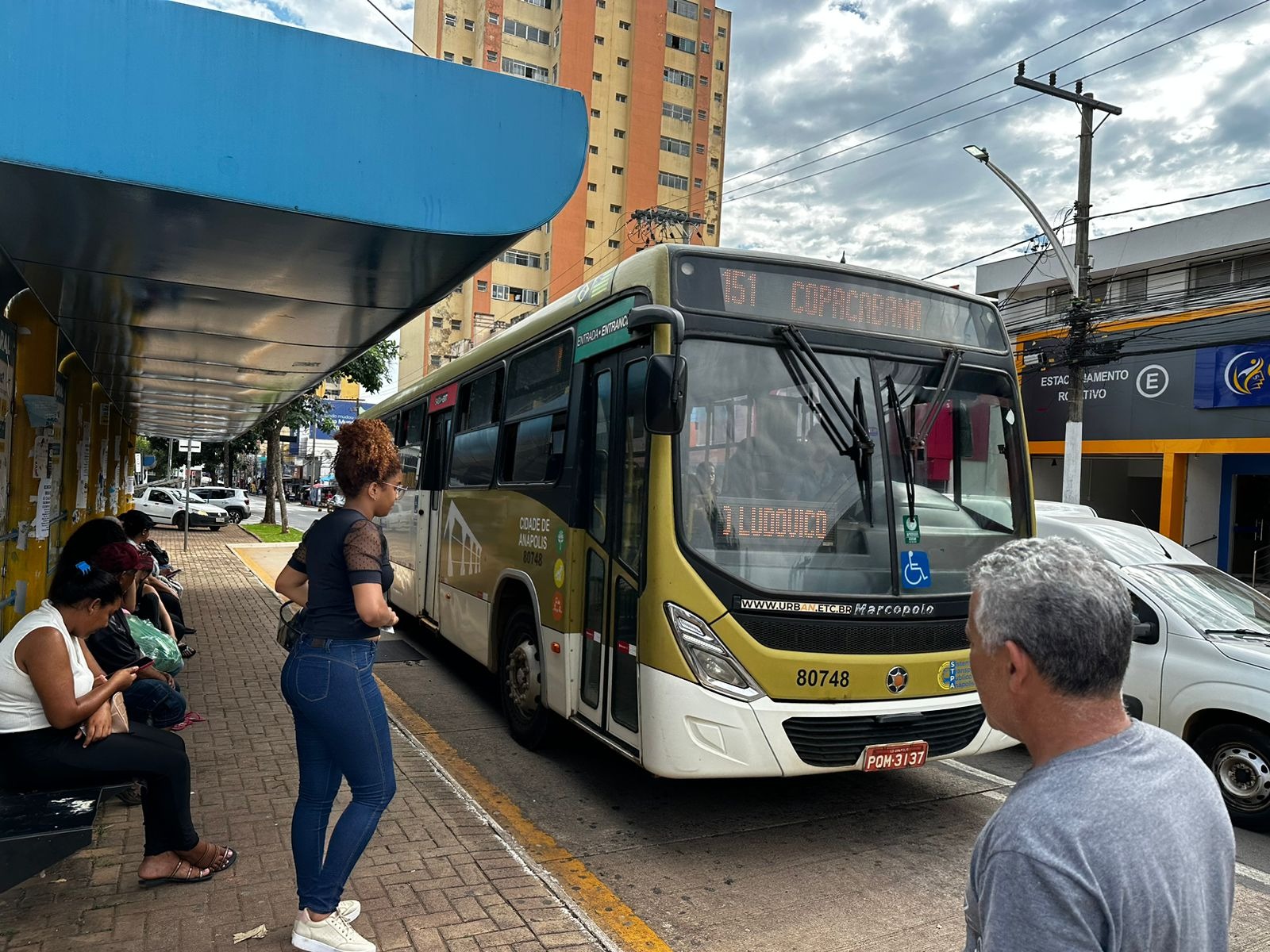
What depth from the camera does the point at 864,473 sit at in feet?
15.5

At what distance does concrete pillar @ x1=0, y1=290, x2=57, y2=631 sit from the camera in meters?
6.38

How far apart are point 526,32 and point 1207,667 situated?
69.1 metres

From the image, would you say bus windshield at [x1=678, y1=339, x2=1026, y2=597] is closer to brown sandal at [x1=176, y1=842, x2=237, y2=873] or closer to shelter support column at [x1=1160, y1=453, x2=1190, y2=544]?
brown sandal at [x1=176, y1=842, x2=237, y2=873]

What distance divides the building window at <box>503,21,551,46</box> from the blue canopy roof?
67763 mm

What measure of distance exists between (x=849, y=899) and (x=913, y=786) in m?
1.87

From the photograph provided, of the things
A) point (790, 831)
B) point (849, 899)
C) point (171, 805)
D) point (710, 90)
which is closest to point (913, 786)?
point (790, 831)

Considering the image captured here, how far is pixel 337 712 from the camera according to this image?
10.6ft

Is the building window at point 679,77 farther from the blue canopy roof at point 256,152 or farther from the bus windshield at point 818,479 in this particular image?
the blue canopy roof at point 256,152

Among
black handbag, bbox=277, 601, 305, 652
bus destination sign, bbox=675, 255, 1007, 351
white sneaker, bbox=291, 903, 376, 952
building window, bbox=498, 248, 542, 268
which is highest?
building window, bbox=498, 248, 542, 268

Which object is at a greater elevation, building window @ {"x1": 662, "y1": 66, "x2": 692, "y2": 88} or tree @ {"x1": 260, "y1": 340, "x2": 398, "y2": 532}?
building window @ {"x1": 662, "y1": 66, "x2": 692, "y2": 88}

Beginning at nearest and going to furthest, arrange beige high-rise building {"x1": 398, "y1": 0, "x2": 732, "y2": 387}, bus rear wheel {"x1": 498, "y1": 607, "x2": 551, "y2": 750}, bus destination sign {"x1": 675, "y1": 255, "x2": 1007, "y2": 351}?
Answer: bus destination sign {"x1": 675, "y1": 255, "x2": 1007, "y2": 351}, bus rear wheel {"x1": 498, "y1": 607, "x2": 551, "y2": 750}, beige high-rise building {"x1": 398, "y1": 0, "x2": 732, "y2": 387}

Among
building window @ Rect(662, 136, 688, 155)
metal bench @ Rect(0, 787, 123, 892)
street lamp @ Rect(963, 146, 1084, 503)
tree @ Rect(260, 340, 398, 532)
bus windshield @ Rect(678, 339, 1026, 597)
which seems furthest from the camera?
building window @ Rect(662, 136, 688, 155)

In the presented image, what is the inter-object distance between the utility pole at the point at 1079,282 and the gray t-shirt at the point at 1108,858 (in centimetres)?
1518

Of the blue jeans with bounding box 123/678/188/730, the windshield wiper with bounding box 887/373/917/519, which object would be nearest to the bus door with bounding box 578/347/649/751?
the windshield wiper with bounding box 887/373/917/519
